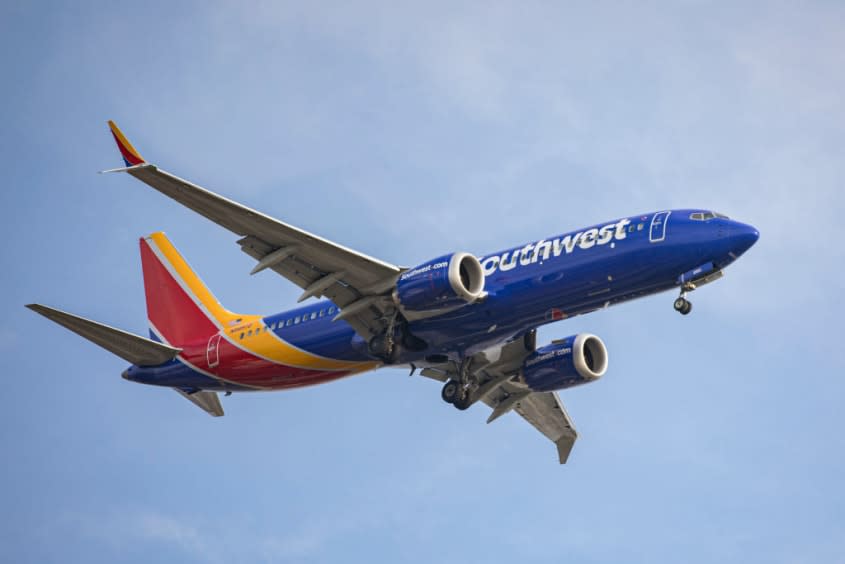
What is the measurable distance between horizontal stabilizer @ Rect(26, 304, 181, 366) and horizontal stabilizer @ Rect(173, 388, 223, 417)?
2.34 m

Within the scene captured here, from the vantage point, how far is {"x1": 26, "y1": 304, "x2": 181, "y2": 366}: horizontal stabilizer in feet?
144

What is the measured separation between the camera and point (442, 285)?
42.2 m

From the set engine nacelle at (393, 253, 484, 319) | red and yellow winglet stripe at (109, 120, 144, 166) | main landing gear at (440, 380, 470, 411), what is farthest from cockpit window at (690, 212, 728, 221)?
red and yellow winglet stripe at (109, 120, 144, 166)

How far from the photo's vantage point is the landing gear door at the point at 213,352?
49.6 m

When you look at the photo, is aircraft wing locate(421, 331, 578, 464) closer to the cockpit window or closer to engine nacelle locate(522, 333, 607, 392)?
engine nacelle locate(522, 333, 607, 392)

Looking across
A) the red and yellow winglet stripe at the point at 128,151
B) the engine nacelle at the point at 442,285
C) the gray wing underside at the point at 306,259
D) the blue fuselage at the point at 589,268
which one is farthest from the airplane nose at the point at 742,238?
the red and yellow winglet stripe at the point at 128,151

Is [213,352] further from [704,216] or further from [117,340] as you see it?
[704,216]

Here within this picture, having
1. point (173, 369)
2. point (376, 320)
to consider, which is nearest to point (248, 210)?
point (376, 320)

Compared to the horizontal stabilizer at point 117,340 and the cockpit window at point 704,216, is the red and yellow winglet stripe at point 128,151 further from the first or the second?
the cockpit window at point 704,216

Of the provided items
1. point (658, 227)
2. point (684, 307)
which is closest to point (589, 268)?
point (658, 227)

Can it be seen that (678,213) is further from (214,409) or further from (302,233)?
(214,409)

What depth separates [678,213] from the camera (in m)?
42.7

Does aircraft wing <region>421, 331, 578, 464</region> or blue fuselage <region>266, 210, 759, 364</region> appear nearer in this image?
blue fuselage <region>266, 210, 759, 364</region>

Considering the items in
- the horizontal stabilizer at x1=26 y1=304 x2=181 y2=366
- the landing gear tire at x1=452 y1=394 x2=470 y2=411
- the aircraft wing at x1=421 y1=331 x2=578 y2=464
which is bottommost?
the horizontal stabilizer at x1=26 y1=304 x2=181 y2=366
